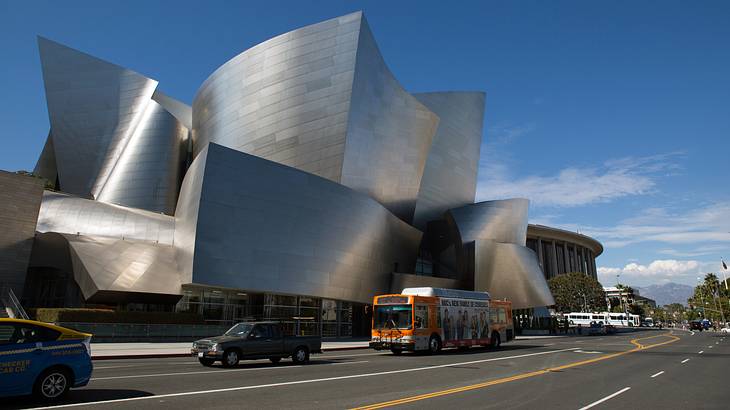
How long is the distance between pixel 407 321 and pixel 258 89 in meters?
27.6

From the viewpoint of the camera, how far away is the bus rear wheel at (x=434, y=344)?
20.7 m

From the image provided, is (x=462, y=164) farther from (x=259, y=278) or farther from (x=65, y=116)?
(x=65, y=116)

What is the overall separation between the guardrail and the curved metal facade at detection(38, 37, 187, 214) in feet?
59.0

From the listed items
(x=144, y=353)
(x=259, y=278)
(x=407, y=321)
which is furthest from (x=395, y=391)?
(x=259, y=278)

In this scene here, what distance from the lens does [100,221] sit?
1213 inches

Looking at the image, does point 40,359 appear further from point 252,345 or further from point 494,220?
point 494,220

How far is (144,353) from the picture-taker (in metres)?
18.6

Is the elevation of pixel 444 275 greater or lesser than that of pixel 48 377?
greater

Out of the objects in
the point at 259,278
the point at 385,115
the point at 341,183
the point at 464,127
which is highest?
the point at 464,127

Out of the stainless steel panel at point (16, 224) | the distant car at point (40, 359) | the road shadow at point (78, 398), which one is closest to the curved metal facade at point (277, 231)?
the stainless steel panel at point (16, 224)

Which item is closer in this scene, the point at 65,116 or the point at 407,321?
the point at 407,321

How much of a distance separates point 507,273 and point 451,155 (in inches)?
561

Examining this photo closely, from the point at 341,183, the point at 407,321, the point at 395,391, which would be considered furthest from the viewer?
the point at 341,183

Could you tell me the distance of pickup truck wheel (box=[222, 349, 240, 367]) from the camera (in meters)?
14.4
